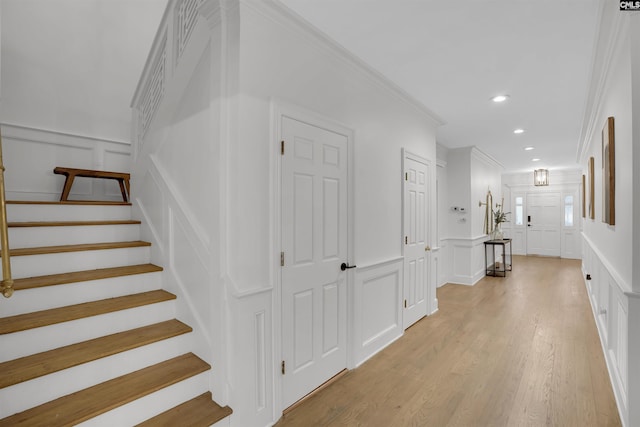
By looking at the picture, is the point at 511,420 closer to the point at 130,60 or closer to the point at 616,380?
the point at 616,380

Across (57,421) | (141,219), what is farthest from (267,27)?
(57,421)

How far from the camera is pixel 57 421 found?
1343mm

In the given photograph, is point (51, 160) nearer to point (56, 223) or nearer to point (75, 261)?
point (56, 223)

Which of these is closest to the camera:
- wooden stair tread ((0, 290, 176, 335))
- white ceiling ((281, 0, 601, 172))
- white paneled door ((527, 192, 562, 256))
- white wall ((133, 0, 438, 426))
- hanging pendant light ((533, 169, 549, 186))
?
wooden stair tread ((0, 290, 176, 335))

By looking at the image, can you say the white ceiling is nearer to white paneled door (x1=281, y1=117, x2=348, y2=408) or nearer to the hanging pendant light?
white paneled door (x1=281, y1=117, x2=348, y2=408)

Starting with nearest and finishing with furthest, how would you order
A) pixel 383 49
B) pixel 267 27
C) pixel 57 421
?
pixel 57 421 < pixel 267 27 < pixel 383 49

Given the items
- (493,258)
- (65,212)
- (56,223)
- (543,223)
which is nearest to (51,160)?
(65,212)

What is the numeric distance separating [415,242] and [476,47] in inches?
88.3

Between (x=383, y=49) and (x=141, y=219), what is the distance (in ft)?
8.23

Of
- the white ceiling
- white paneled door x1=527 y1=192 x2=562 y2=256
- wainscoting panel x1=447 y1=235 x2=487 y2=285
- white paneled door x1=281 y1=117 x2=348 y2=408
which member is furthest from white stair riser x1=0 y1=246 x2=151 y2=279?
white paneled door x1=527 y1=192 x2=562 y2=256

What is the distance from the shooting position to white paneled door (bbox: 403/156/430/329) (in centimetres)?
371

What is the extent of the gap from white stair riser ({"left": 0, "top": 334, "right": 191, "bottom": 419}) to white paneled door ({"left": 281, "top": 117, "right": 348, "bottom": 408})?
735 mm

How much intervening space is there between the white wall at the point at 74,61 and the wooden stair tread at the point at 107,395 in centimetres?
301

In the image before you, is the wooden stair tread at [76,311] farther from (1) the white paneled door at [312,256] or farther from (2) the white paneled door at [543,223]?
(2) the white paneled door at [543,223]
